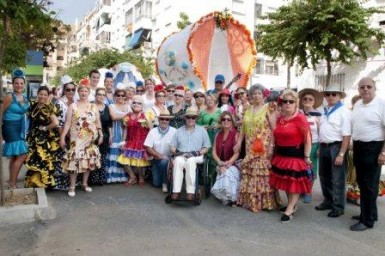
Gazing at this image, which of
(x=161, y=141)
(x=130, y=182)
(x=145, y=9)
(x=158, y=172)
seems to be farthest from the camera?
(x=145, y=9)

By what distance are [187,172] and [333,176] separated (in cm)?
205

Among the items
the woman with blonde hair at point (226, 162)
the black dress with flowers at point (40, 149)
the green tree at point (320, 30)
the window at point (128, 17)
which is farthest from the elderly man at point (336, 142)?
the window at point (128, 17)

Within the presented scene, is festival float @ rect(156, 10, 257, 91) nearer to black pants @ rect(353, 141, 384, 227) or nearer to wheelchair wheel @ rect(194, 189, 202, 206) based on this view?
wheelchair wheel @ rect(194, 189, 202, 206)

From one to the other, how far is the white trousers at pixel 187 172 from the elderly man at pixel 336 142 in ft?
6.02

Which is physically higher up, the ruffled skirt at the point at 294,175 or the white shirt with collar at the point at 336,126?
the white shirt with collar at the point at 336,126

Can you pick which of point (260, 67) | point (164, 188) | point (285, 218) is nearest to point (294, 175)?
point (285, 218)

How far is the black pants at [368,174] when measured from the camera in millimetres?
5086

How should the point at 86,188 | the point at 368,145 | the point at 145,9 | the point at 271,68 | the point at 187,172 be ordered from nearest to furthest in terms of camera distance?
the point at 368,145
the point at 187,172
the point at 86,188
the point at 271,68
the point at 145,9

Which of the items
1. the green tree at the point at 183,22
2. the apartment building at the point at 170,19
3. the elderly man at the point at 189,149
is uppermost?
the apartment building at the point at 170,19

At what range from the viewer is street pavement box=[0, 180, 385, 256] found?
4.45 metres

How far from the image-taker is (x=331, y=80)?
2409 cm

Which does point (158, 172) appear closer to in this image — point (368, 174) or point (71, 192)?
point (71, 192)

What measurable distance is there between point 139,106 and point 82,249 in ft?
11.3

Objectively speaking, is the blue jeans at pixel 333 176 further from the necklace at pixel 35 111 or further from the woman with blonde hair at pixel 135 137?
the necklace at pixel 35 111
